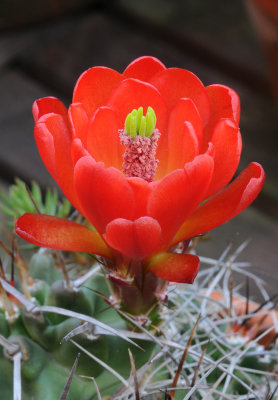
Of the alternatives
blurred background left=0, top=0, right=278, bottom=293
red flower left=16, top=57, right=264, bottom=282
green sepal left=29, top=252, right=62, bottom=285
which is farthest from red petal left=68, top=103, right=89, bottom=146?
blurred background left=0, top=0, right=278, bottom=293

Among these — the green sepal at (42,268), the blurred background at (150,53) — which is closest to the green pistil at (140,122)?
the green sepal at (42,268)

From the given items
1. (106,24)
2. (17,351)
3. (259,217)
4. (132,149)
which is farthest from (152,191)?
(106,24)

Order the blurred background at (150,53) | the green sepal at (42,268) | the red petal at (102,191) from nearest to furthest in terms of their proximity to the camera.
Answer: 1. the red petal at (102,191)
2. the green sepal at (42,268)
3. the blurred background at (150,53)

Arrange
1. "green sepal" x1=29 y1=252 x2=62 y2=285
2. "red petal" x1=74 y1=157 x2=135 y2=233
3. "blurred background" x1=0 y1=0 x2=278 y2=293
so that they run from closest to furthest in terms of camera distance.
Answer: "red petal" x1=74 y1=157 x2=135 y2=233 → "green sepal" x1=29 y1=252 x2=62 y2=285 → "blurred background" x1=0 y1=0 x2=278 y2=293

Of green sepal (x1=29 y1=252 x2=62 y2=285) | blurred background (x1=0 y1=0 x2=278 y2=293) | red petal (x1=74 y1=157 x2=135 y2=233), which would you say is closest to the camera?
red petal (x1=74 y1=157 x2=135 y2=233)

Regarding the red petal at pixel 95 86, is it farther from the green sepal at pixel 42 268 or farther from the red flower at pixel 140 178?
the green sepal at pixel 42 268

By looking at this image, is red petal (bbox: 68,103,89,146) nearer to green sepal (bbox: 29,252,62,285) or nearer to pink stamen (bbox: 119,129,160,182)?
pink stamen (bbox: 119,129,160,182)
